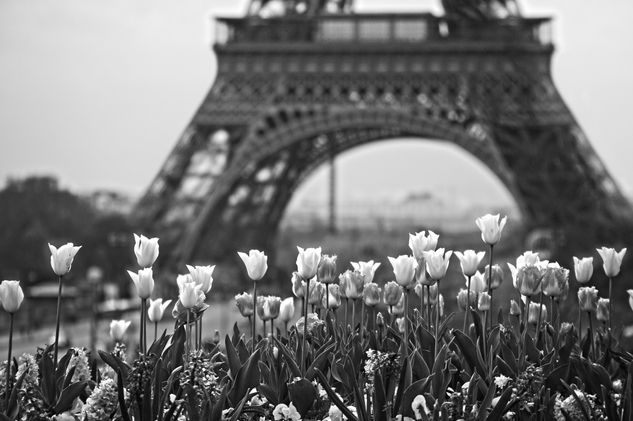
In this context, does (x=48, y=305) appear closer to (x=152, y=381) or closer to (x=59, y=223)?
(x=59, y=223)

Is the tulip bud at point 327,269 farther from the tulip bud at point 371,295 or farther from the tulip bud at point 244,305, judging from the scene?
the tulip bud at point 244,305

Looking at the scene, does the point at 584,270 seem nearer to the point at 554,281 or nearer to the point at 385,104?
the point at 554,281

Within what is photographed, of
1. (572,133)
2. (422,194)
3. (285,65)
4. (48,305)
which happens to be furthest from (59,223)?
(422,194)

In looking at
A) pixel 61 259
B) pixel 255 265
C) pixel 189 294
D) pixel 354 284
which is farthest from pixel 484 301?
pixel 61 259

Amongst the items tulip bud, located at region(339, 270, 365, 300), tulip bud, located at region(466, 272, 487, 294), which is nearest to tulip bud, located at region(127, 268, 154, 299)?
tulip bud, located at region(339, 270, 365, 300)

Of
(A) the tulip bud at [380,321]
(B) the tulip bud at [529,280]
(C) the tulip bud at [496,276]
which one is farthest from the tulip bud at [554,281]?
(A) the tulip bud at [380,321]

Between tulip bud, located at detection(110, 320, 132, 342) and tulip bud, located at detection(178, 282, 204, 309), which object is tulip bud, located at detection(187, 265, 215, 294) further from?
tulip bud, located at detection(110, 320, 132, 342)
